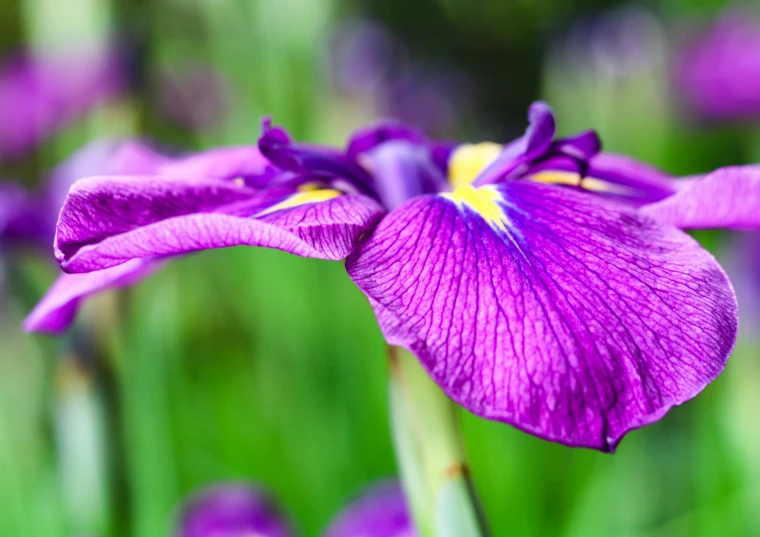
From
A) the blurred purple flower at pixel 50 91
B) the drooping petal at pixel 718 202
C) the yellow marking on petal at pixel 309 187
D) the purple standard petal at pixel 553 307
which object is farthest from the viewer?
the blurred purple flower at pixel 50 91

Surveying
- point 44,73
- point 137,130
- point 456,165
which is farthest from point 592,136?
point 44,73

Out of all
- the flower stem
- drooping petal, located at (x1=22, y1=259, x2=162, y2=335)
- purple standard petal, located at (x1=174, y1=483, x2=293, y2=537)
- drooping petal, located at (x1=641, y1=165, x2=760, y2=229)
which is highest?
drooping petal, located at (x1=641, y1=165, x2=760, y2=229)

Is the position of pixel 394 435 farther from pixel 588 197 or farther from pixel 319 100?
pixel 319 100

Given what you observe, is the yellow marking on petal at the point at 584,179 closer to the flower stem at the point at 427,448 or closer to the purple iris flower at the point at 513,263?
the purple iris flower at the point at 513,263

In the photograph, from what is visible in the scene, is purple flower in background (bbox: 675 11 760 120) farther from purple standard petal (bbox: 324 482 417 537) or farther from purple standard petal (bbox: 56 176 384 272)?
purple standard petal (bbox: 56 176 384 272)

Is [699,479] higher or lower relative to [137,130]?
lower

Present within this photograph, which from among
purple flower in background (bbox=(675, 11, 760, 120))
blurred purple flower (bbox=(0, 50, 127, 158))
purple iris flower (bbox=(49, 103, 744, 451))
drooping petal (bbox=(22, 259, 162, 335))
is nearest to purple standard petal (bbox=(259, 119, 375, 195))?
purple iris flower (bbox=(49, 103, 744, 451))

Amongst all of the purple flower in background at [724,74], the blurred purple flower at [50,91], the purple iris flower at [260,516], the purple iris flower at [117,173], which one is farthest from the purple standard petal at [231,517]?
the purple flower in background at [724,74]
